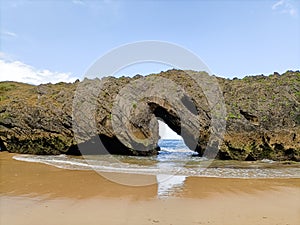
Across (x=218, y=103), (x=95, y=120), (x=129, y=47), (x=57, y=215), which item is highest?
(x=129, y=47)

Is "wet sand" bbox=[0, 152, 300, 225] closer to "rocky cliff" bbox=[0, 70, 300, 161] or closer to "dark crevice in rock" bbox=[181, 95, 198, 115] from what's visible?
"rocky cliff" bbox=[0, 70, 300, 161]

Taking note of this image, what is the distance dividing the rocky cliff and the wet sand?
18.8 feet

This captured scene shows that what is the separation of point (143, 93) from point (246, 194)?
10.0 metres

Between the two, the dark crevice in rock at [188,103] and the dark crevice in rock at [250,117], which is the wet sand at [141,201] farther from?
the dark crevice in rock at [188,103]

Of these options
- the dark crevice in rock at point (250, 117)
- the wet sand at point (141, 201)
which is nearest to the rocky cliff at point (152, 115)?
the dark crevice in rock at point (250, 117)

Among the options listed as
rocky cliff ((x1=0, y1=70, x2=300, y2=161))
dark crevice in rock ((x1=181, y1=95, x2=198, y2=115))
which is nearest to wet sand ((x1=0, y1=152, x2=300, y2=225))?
rocky cliff ((x1=0, y1=70, x2=300, y2=161))

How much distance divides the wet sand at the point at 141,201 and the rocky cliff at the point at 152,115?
5.74m

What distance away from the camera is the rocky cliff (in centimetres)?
1409

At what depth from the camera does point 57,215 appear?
5074mm

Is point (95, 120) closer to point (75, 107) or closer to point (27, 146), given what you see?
point (75, 107)

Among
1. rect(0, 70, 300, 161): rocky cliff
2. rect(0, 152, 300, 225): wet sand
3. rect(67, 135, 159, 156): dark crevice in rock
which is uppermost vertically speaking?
rect(0, 70, 300, 161): rocky cliff

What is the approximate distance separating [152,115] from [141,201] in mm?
10585

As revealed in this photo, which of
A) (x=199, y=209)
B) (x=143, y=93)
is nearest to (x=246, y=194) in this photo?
(x=199, y=209)

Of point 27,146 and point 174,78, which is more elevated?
point 174,78
